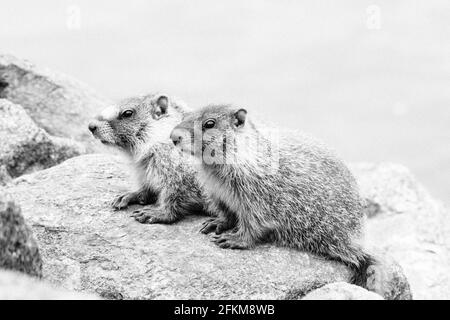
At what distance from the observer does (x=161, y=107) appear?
33.2 ft

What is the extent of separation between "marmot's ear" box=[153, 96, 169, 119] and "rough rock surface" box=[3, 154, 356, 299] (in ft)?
4.13

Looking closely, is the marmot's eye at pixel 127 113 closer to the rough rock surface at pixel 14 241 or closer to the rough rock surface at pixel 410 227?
the rough rock surface at pixel 14 241

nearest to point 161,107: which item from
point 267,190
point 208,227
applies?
point 208,227

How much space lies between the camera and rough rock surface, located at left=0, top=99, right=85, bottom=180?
11.9 meters

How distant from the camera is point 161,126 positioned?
10.0 meters

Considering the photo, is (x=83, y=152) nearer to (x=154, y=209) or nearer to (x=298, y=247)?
(x=154, y=209)

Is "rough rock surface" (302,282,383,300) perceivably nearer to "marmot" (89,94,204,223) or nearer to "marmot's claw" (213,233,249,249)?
"marmot's claw" (213,233,249,249)

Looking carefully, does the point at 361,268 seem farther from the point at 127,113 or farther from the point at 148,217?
the point at 127,113

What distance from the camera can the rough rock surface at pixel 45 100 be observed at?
14.2m

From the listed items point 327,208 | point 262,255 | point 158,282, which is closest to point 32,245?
point 158,282

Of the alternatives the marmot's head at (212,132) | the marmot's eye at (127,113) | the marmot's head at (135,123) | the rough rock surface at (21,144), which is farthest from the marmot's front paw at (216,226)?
the rough rock surface at (21,144)

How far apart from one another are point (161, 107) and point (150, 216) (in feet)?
4.51
